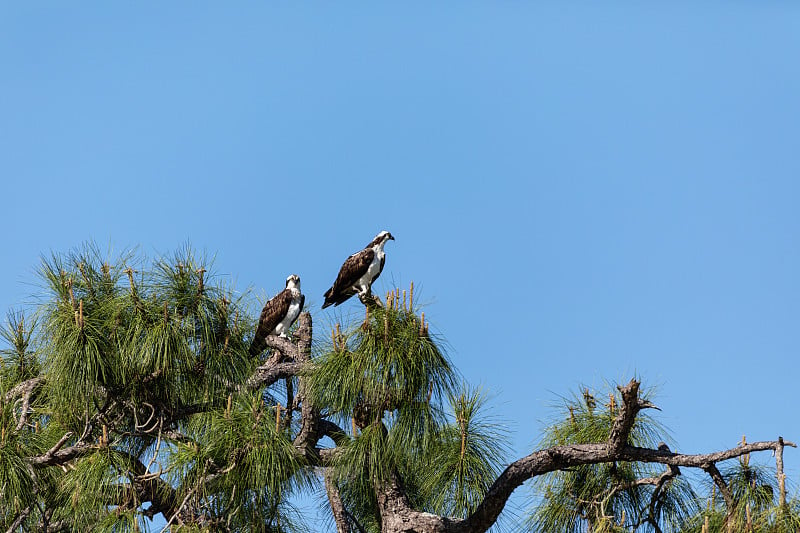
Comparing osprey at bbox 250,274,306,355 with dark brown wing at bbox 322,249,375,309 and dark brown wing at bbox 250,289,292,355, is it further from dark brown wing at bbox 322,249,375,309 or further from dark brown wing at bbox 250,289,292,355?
dark brown wing at bbox 322,249,375,309

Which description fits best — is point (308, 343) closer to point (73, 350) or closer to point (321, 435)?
point (321, 435)

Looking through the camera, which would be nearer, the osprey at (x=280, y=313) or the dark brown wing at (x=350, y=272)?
the osprey at (x=280, y=313)

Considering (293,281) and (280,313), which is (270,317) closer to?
(280,313)

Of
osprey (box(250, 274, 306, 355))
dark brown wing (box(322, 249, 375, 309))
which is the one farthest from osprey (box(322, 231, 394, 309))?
osprey (box(250, 274, 306, 355))

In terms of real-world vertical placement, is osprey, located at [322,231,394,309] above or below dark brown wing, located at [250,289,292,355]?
above

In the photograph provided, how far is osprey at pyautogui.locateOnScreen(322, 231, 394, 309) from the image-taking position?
727 cm

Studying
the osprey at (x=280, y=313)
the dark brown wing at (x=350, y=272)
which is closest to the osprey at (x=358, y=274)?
the dark brown wing at (x=350, y=272)

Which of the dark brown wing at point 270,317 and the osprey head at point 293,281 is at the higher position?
the osprey head at point 293,281

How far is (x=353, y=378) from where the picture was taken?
234 inches

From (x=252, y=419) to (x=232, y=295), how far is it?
3.44ft

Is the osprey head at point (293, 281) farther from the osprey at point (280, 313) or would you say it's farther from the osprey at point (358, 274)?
the osprey at point (358, 274)

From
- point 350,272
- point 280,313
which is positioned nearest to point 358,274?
point 350,272

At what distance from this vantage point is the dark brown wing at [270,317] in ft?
23.0

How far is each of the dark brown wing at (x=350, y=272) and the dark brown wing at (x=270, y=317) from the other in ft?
1.01
